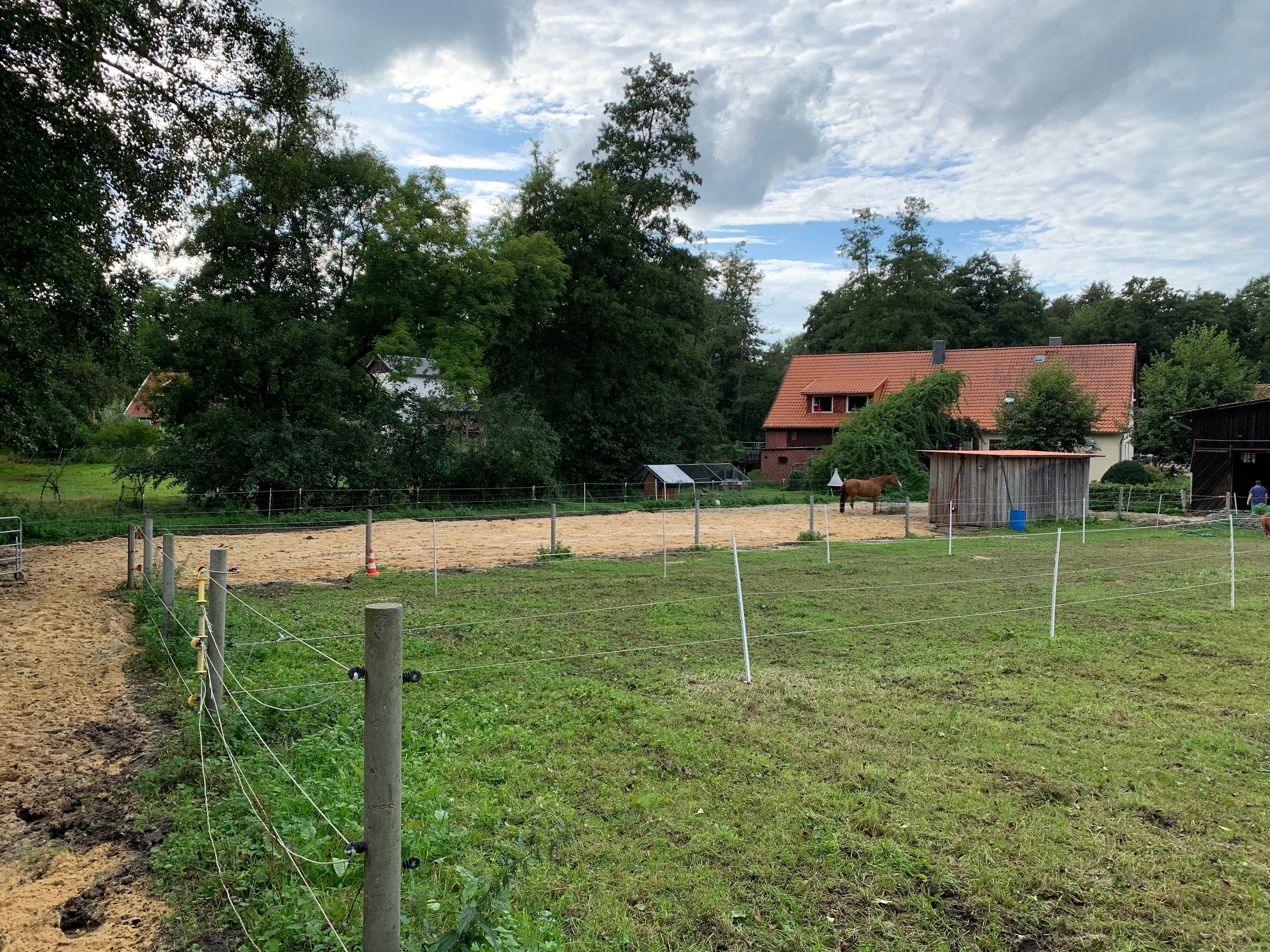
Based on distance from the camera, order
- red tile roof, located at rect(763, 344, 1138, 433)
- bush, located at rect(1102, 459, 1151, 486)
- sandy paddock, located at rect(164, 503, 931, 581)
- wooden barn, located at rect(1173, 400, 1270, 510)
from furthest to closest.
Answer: red tile roof, located at rect(763, 344, 1138, 433) < bush, located at rect(1102, 459, 1151, 486) < wooden barn, located at rect(1173, 400, 1270, 510) < sandy paddock, located at rect(164, 503, 931, 581)

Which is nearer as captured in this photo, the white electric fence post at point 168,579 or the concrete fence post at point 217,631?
the concrete fence post at point 217,631

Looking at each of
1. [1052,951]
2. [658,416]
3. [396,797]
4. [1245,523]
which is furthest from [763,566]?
[658,416]

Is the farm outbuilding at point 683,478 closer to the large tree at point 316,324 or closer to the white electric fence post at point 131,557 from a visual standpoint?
the large tree at point 316,324

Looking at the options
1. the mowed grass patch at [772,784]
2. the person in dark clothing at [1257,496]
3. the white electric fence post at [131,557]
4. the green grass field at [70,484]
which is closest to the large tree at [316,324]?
the green grass field at [70,484]

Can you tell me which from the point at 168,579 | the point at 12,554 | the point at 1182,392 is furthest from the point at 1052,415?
the point at 12,554

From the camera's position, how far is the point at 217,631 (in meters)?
5.05

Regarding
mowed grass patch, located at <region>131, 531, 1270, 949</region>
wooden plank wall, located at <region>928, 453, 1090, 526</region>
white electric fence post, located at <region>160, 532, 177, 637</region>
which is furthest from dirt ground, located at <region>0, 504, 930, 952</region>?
wooden plank wall, located at <region>928, 453, 1090, 526</region>

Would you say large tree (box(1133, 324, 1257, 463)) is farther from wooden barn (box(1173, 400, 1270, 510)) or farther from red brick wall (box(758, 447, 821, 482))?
red brick wall (box(758, 447, 821, 482))

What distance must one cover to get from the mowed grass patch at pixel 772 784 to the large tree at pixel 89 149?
5339 mm

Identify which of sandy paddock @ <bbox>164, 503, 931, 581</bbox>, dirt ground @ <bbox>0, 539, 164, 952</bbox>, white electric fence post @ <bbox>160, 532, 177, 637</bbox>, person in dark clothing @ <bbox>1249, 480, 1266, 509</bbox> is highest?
person in dark clothing @ <bbox>1249, 480, 1266, 509</bbox>

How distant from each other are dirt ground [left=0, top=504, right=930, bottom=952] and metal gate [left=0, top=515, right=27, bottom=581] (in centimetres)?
27

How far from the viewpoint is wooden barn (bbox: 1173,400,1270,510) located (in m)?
25.2

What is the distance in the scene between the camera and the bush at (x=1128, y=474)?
30547mm

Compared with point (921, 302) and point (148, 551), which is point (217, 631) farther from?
point (921, 302)
